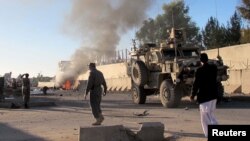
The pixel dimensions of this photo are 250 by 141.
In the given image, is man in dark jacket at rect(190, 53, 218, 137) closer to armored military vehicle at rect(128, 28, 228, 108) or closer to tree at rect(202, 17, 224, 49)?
armored military vehicle at rect(128, 28, 228, 108)

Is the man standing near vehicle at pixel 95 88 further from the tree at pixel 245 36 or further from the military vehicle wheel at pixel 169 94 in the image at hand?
the tree at pixel 245 36

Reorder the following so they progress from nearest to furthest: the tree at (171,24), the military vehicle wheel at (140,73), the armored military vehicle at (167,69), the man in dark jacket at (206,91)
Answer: the man in dark jacket at (206,91)
the armored military vehicle at (167,69)
the military vehicle wheel at (140,73)
the tree at (171,24)

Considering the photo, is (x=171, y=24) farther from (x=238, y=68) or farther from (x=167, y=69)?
(x=167, y=69)

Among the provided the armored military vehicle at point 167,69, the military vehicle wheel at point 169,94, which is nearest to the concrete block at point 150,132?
the armored military vehicle at point 167,69

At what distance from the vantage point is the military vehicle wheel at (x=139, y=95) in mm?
22369

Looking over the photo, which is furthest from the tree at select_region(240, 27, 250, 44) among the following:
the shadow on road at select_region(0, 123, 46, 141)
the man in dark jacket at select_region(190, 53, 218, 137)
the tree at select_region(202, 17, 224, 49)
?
the man in dark jacket at select_region(190, 53, 218, 137)

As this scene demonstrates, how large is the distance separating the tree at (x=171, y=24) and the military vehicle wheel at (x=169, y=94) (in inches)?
1716

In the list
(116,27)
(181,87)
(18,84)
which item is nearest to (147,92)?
(181,87)

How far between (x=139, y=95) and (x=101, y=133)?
13.0 m

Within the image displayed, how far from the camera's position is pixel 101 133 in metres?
9.53

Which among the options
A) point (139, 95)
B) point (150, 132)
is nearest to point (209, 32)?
point (139, 95)

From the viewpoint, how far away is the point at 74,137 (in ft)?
35.8

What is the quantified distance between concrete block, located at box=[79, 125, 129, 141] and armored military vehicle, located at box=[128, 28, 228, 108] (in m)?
9.19

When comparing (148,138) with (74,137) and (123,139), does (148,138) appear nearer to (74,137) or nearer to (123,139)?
(123,139)
